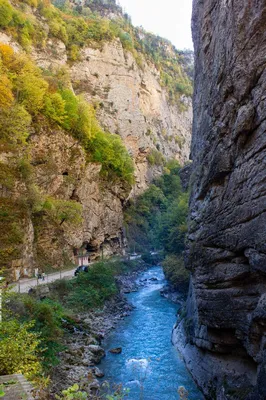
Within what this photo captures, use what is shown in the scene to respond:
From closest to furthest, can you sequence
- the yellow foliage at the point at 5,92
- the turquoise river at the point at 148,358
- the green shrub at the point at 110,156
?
the turquoise river at the point at 148,358 < the yellow foliage at the point at 5,92 < the green shrub at the point at 110,156

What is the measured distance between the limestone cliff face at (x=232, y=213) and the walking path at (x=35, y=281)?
10064 millimetres

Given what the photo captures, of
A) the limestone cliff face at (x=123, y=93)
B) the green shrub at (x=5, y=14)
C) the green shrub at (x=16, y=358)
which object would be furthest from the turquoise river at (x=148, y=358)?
the limestone cliff face at (x=123, y=93)

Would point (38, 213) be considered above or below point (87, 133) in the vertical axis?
below

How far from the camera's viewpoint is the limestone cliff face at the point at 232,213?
805 cm

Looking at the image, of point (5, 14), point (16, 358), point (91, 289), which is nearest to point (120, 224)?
point (91, 289)

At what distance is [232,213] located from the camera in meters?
9.45

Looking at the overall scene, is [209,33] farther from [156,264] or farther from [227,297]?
[156,264]

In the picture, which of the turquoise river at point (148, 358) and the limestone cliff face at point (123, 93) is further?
the limestone cliff face at point (123, 93)

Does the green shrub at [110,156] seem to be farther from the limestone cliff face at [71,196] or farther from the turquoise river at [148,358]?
the turquoise river at [148,358]

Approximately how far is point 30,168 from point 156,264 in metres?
29.2

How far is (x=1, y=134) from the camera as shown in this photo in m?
23.1

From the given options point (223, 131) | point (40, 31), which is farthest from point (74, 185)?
point (40, 31)

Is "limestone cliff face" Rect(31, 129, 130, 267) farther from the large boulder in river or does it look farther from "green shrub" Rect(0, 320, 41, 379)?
"green shrub" Rect(0, 320, 41, 379)

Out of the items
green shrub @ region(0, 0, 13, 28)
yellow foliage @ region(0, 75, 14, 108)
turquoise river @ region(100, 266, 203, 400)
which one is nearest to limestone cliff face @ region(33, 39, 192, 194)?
green shrub @ region(0, 0, 13, 28)
